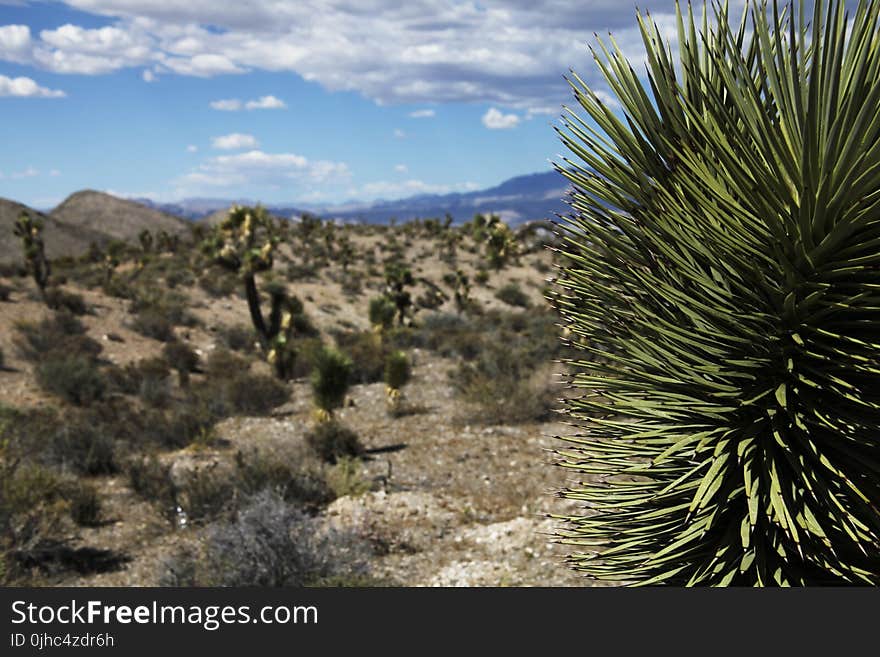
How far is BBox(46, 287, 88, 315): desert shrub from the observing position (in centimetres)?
2461

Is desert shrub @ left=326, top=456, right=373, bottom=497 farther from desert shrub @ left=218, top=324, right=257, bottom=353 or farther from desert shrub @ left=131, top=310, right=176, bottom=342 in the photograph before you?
desert shrub @ left=131, top=310, right=176, bottom=342

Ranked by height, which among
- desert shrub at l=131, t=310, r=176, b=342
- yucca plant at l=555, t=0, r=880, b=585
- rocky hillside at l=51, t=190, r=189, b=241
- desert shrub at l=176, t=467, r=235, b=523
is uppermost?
rocky hillside at l=51, t=190, r=189, b=241

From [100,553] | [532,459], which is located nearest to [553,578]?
[532,459]

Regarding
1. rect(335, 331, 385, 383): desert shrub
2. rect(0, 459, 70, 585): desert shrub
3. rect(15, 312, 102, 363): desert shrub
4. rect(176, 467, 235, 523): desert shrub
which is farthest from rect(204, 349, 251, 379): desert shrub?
rect(0, 459, 70, 585): desert shrub

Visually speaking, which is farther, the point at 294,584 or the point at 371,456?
the point at 371,456

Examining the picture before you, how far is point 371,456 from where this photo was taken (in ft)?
42.2

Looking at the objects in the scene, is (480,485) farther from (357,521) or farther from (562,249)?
(562,249)

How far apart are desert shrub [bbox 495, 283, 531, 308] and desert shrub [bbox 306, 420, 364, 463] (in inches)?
973

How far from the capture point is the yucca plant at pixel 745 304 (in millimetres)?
2396

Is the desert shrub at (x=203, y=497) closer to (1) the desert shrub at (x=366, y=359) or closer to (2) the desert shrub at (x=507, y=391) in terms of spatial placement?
(2) the desert shrub at (x=507, y=391)

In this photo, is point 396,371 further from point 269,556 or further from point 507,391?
point 269,556

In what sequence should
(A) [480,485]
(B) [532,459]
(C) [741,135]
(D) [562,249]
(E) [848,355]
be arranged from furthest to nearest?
(B) [532,459]
(A) [480,485]
(D) [562,249]
(C) [741,135]
(E) [848,355]

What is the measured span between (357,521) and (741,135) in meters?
7.81

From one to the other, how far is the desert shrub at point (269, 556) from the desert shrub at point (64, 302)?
66.2ft
